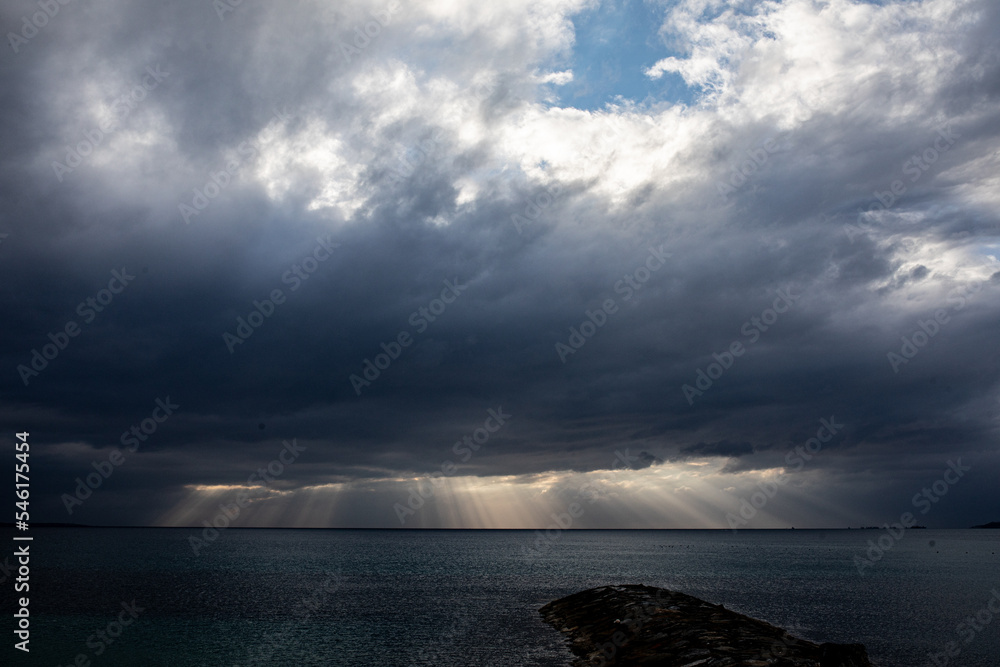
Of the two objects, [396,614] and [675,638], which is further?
[396,614]

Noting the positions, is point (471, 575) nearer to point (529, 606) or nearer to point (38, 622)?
point (529, 606)

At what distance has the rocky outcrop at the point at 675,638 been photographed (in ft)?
117

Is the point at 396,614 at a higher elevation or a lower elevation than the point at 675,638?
higher

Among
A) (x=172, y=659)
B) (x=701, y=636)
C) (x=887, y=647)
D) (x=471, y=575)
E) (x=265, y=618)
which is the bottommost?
(x=887, y=647)

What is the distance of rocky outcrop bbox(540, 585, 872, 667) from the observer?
35672 millimetres

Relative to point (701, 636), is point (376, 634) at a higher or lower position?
higher

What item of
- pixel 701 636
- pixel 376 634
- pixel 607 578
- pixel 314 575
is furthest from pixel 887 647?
pixel 314 575

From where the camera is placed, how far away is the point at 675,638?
43062mm

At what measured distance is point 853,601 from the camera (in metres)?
82.4

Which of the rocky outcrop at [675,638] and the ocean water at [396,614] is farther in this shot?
the ocean water at [396,614]

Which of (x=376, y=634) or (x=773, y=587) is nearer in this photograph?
(x=376, y=634)

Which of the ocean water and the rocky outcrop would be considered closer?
the rocky outcrop

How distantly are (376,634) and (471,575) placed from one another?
71.8 m

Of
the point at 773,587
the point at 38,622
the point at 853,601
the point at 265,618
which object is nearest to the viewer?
the point at 38,622
